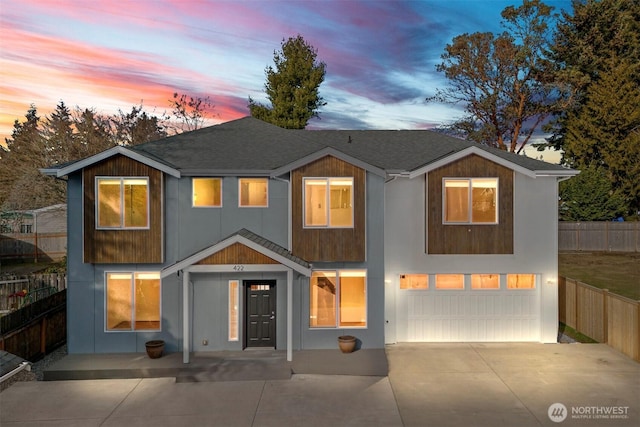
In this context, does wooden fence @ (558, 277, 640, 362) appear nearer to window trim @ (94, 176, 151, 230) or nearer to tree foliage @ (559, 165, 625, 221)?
window trim @ (94, 176, 151, 230)

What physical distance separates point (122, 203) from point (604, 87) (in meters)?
35.8

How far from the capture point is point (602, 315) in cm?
1443

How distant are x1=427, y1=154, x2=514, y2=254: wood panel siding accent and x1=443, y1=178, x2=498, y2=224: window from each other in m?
0.15

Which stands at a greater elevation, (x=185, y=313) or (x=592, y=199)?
(x=592, y=199)

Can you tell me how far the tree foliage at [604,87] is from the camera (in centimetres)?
3478

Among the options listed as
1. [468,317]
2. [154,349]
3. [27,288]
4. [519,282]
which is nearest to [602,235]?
[519,282]

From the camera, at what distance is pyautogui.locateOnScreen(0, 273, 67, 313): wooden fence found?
1645 cm

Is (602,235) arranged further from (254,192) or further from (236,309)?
(236,309)

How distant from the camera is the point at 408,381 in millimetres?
11602

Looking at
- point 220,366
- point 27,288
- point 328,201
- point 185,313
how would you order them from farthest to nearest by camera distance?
point 27,288 < point 328,201 < point 185,313 < point 220,366

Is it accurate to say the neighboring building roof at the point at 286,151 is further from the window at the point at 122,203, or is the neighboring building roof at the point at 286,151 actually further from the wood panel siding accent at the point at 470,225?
the window at the point at 122,203

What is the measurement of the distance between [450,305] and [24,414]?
11.8m

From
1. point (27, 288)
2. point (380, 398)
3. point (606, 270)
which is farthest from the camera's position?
point (606, 270)

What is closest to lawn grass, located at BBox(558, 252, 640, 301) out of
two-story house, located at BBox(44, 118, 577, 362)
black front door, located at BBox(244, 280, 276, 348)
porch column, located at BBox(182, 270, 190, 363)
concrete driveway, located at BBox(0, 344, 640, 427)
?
two-story house, located at BBox(44, 118, 577, 362)
